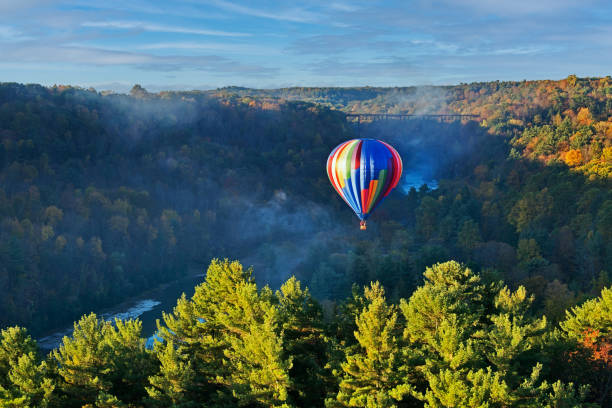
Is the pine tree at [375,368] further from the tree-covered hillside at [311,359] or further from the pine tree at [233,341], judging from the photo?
the pine tree at [233,341]

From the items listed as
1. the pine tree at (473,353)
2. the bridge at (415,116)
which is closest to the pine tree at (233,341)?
the pine tree at (473,353)

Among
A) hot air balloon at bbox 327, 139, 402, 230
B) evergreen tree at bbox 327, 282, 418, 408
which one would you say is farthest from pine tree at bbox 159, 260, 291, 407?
hot air balloon at bbox 327, 139, 402, 230

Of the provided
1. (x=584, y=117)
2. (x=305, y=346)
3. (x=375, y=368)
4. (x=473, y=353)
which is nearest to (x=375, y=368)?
(x=375, y=368)

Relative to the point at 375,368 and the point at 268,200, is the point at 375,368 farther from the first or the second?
the point at 268,200

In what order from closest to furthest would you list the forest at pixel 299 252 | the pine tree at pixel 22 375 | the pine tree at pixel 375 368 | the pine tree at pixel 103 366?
the pine tree at pixel 22 375 < the pine tree at pixel 375 368 < the pine tree at pixel 103 366 < the forest at pixel 299 252

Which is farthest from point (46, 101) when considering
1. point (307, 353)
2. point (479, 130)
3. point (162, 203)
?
point (307, 353)

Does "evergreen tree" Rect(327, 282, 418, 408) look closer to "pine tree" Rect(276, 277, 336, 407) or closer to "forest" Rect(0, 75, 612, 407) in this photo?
"forest" Rect(0, 75, 612, 407)
